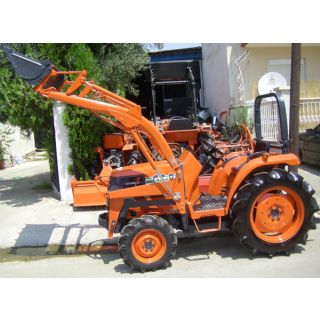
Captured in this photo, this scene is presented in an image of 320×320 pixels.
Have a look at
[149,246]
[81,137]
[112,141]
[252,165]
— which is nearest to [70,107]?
[81,137]

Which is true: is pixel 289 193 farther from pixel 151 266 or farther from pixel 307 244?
pixel 151 266

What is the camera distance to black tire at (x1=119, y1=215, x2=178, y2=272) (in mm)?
4570

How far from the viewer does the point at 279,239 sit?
4.84 meters

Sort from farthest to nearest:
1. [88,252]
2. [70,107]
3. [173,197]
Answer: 1. [70,107]
2. [88,252]
3. [173,197]

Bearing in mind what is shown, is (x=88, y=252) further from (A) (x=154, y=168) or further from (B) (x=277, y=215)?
(B) (x=277, y=215)

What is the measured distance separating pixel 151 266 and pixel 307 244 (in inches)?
85.5

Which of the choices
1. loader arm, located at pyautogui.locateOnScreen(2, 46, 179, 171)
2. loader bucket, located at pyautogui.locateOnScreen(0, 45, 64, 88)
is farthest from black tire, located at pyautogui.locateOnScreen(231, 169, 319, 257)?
loader bucket, located at pyautogui.locateOnScreen(0, 45, 64, 88)

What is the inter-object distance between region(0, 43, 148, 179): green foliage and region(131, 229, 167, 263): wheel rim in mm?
3880

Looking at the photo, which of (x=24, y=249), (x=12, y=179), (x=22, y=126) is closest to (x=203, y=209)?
(x=24, y=249)

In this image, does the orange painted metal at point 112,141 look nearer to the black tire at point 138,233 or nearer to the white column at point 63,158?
the white column at point 63,158

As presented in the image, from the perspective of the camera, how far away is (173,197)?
15.8 feet

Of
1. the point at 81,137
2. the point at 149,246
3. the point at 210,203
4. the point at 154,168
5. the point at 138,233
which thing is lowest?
the point at 149,246

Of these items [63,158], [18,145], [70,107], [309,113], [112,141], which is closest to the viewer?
[70,107]

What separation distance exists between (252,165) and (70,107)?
446cm
